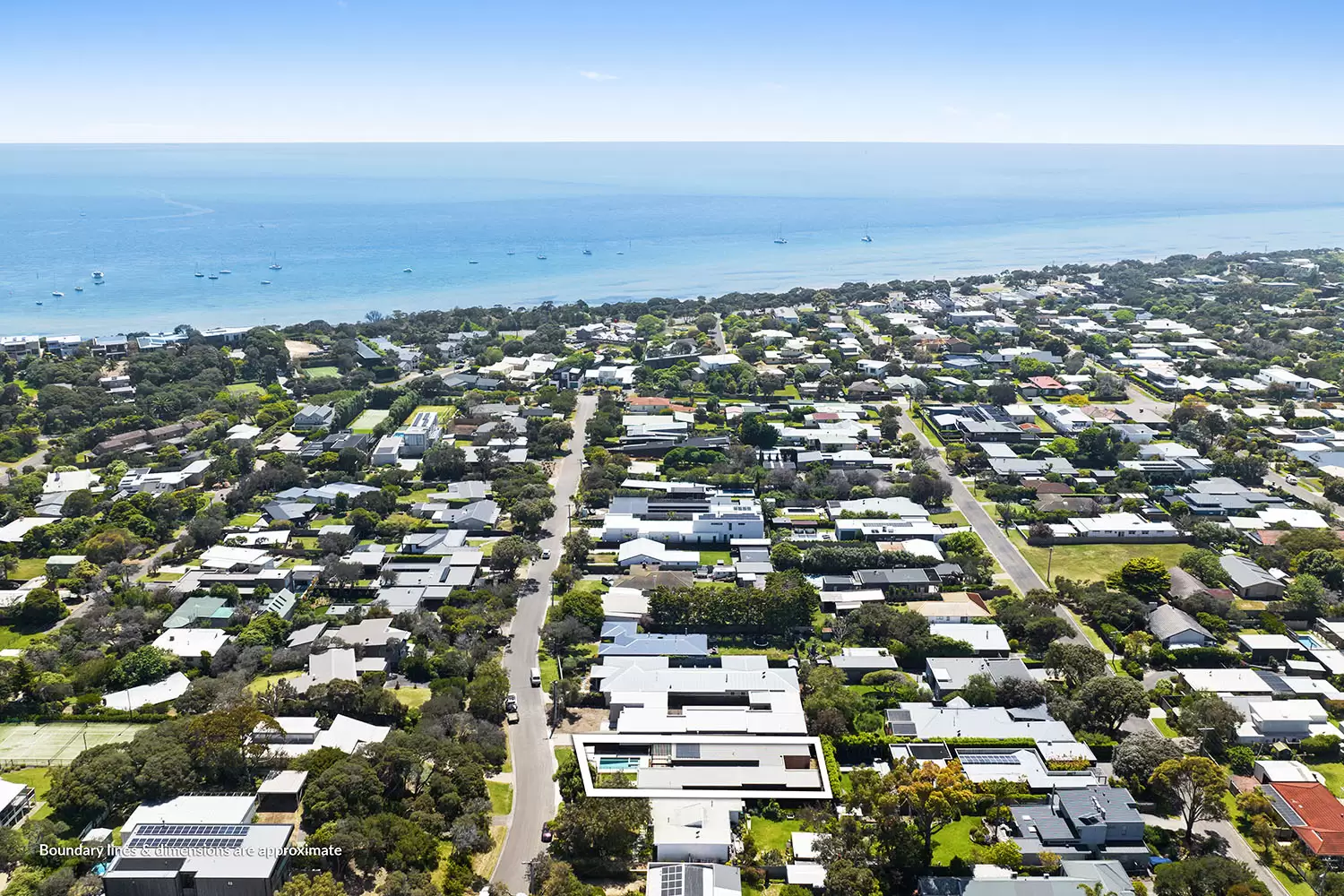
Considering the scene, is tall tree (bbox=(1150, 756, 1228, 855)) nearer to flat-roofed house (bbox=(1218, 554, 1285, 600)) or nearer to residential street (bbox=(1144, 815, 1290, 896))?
residential street (bbox=(1144, 815, 1290, 896))

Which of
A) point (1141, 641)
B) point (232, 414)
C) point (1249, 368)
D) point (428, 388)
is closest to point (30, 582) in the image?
point (232, 414)

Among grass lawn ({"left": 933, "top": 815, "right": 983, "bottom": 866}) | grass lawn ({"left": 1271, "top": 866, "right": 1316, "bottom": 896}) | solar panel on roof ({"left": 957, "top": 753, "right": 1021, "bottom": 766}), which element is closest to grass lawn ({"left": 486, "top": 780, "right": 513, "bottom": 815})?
grass lawn ({"left": 933, "top": 815, "right": 983, "bottom": 866})

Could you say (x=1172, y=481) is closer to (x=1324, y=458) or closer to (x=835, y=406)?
(x=1324, y=458)

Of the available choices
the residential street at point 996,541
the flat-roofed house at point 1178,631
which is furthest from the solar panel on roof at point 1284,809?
the residential street at point 996,541

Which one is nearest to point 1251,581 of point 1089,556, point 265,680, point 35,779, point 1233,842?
point 1089,556

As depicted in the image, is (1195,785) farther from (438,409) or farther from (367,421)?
(367,421)
